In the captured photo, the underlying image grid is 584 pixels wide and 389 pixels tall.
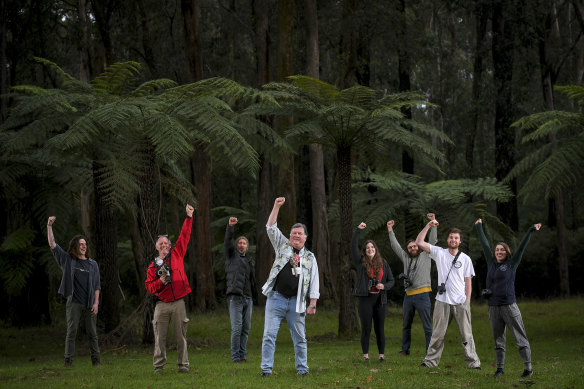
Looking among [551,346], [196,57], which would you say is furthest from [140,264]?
[551,346]

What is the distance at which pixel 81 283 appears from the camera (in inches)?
416

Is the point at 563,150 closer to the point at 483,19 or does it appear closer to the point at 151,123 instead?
the point at 151,123

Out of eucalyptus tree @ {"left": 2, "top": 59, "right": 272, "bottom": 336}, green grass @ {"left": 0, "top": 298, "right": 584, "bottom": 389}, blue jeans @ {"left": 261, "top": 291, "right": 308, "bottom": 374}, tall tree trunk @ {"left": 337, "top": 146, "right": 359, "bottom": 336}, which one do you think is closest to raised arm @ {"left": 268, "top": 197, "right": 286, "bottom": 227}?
blue jeans @ {"left": 261, "top": 291, "right": 308, "bottom": 374}

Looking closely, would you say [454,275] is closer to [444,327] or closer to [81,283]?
[444,327]

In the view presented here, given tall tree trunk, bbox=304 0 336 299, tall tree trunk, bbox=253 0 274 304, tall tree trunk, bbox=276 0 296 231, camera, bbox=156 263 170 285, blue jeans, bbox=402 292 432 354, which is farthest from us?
tall tree trunk, bbox=253 0 274 304

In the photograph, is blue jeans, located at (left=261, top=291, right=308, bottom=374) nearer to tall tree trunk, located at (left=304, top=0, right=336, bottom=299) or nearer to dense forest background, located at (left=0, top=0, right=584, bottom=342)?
dense forest background, located at (left=0, top=0, right=584, bottom=342)

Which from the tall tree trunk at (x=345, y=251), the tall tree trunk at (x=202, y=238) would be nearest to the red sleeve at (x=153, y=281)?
the tall tree trunk at (x=345, y=251)

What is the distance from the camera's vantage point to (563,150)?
14641mm

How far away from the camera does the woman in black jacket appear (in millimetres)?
10453

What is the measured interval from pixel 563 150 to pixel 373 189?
30.5ft

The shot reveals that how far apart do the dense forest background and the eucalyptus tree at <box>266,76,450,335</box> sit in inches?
1.6

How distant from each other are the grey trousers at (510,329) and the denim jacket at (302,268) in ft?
7.43

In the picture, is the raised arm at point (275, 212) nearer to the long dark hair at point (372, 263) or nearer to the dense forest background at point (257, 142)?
the long dark hair at point (372, 263)

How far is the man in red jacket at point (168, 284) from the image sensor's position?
920 centimetres
